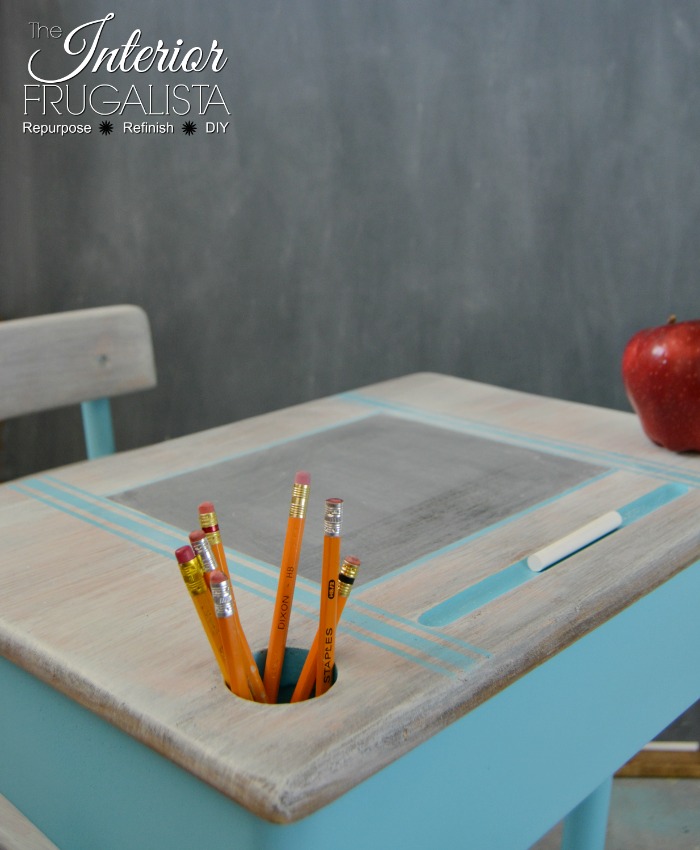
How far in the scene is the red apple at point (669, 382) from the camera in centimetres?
115

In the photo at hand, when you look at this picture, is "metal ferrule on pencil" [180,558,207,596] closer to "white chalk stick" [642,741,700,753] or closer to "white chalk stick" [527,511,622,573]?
"white chalk stick" [527,511,622,573]

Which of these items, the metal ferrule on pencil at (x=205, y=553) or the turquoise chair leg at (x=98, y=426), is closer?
the metal ferrule on pencil at (x=205, y=553)

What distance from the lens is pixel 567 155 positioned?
188 centimetres

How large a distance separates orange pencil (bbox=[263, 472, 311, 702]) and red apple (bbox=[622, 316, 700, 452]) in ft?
1.91

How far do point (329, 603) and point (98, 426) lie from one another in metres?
0.90

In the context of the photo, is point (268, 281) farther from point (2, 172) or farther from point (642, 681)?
point (642, 681)

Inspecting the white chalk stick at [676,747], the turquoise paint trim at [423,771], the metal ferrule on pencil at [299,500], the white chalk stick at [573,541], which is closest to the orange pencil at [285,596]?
the metal ferrule on pencil at [299,500]

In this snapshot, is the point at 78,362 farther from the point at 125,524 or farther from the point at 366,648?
the point at 366,648

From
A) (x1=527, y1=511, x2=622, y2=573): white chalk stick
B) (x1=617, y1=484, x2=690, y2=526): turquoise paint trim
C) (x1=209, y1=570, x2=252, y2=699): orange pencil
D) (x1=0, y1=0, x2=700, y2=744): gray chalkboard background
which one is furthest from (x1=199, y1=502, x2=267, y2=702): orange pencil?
(x1=0, y1=0, x2=700, y2=744): gray chalkboard background

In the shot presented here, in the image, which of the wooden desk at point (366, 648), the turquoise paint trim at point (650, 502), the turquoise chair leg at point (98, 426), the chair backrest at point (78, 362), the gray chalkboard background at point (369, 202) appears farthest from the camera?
the gray chalkboard background at point (369, 202)

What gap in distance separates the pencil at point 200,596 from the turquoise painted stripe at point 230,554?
0.12 metres

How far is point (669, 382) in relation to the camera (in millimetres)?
1163

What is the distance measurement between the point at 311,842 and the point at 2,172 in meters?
2.08

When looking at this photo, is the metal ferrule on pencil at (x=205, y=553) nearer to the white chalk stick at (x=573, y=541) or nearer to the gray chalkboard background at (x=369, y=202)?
the white chalk stick at (x=573, y=541)
